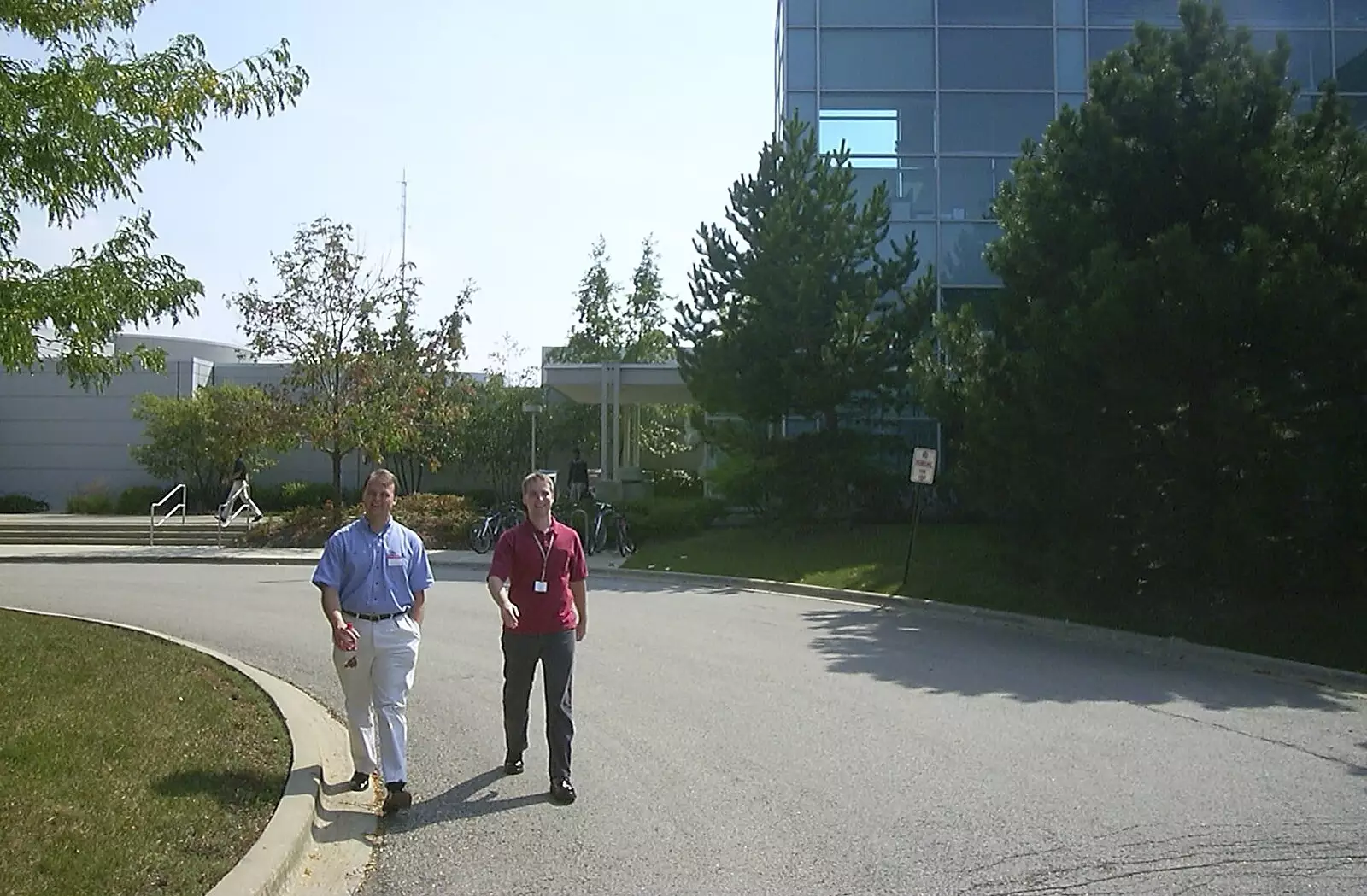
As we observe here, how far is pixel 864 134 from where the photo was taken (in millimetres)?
27672

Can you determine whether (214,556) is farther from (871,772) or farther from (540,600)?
(871,772)

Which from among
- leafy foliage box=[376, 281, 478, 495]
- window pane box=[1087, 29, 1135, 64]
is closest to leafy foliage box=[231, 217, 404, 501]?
leafy foliage box=[376, 281, 478, 495]

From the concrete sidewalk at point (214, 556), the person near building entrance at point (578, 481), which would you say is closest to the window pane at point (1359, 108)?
the concrete sidewalk at point (214, 556)


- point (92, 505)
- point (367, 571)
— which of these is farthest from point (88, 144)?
point (92, 505)

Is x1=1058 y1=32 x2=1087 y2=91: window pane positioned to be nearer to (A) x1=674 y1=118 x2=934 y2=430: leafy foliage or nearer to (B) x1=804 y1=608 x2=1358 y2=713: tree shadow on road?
(A) x1=674 y1=118 x2=934 y2=430: leafy foliage

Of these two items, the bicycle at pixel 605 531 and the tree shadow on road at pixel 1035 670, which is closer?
the tree shadow on road at pixel 1035 670

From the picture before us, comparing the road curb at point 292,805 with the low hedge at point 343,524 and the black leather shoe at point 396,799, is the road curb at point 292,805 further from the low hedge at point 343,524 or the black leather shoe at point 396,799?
the low hedge at point 343,524

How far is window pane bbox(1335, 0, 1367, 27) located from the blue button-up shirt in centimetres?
2757

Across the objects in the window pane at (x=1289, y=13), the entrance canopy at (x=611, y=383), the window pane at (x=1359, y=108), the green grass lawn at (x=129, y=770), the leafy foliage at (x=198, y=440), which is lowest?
the green grass lawn at (x=129, y=770)

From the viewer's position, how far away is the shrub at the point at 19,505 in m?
40.1

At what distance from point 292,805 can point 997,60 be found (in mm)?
25223

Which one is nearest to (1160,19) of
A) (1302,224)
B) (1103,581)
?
(1302,224)

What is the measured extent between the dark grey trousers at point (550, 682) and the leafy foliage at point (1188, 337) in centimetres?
889

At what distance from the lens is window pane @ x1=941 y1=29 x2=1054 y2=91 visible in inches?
1083
